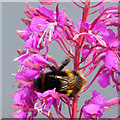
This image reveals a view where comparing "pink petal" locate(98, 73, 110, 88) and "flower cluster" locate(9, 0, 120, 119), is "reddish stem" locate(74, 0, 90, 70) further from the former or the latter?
"pink petal" locate(98, 73, 110, 88)

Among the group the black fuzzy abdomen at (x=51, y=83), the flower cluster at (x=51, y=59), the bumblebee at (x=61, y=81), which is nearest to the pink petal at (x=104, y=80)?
the flower cluster at (x=51, y=59)

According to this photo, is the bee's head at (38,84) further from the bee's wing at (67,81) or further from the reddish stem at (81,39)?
the reddish stem at (81,39)

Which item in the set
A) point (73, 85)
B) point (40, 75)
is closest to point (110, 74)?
point (73, 85)

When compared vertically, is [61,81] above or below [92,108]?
above

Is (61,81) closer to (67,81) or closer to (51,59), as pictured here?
(67,81)

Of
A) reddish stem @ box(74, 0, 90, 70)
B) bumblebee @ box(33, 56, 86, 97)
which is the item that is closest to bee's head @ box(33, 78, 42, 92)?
bumblebee @ box(33, 56, 86, 97)

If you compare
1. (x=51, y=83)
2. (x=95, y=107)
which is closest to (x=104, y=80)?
(x=95, y=107)

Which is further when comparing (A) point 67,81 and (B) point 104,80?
(B) point 104,80

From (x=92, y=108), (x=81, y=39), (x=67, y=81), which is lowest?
(x=92, y=108)
